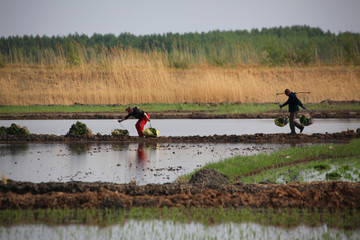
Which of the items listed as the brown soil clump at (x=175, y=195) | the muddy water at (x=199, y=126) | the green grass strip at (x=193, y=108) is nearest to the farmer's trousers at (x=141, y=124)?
the muddy water at (x=199, y=126)

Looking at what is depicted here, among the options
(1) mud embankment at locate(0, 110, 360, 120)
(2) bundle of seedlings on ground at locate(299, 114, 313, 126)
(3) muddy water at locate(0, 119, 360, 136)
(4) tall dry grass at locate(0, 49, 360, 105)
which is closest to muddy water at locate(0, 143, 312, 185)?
(2) bundle of seedlings on ground at locate(299, 114, 313, 126)

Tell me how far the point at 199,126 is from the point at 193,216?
16853 mm

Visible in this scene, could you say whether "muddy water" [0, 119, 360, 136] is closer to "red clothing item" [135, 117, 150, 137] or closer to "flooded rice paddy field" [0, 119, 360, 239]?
"flooded rice paddy field" [0, 119, 360, 239]

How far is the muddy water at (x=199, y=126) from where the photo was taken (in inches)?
876

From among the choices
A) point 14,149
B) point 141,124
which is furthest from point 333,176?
point 14,149

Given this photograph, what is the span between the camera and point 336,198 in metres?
8.74

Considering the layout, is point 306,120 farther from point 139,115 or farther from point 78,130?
point 78,130

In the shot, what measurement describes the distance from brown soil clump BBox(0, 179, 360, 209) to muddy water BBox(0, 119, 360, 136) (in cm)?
1156

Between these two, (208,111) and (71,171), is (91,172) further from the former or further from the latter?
(208,111)

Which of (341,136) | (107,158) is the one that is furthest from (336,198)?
(341,136)

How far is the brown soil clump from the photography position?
8.70 m

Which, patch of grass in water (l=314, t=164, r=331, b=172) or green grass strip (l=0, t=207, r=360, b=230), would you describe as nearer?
green grass strip (l=0, t=207, r=360, b=230)

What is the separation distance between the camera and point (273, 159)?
45.0 feet

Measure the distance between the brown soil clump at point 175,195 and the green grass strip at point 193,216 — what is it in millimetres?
226
